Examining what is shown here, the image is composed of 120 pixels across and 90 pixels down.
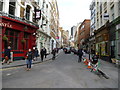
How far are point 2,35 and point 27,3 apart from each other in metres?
7.53

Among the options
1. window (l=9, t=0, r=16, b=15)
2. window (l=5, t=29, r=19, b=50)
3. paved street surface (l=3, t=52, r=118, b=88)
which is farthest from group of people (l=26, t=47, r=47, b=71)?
window (l=9, t=0, r=16, b=15)

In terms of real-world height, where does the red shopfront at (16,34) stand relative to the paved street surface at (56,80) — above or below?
above

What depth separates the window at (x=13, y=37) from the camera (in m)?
13.1

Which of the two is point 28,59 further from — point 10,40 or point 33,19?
point 33,19

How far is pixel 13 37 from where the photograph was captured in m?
13.9

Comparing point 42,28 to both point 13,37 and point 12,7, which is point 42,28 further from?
point 13,37

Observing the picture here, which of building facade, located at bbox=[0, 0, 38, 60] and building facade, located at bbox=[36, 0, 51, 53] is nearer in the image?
building facade, located at bbox=[0, 0, 38, 60]

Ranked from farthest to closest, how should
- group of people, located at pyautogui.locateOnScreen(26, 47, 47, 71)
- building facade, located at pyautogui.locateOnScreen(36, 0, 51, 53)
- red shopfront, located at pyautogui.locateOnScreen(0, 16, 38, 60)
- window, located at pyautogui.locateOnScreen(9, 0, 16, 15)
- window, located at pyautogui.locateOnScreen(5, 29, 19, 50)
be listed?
building facade, located at pyautogui.locateOnScreen(36, 0, 51, 53) → window, located at pyautogui.locateOnScreen(9, 0, 16, 15) → window, located at pyautogui.locateOnScreen(5, 29, 19, 50) → red shopfront, located at pyautogui.locateOnScreen(0, 16, 38, 60) → group of people, located at pyautogui.locateOnScreen(26, 47, 47, 71)

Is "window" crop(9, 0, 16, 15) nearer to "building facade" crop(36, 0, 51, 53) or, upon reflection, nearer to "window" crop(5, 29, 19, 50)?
"window" crop(5, 29, 19, 50)

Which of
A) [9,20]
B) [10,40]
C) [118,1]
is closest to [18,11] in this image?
[9,20]

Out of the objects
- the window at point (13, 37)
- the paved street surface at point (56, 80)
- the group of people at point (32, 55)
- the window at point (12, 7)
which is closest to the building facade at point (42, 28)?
the group of people at point (32, 55)

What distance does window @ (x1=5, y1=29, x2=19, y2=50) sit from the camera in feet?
42.8

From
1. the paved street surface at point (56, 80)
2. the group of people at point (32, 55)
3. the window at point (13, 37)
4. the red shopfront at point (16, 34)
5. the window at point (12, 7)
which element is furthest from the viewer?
the window at point (12, 7)

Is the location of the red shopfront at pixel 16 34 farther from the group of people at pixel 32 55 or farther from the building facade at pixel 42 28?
the building facade at pixel 42 28
